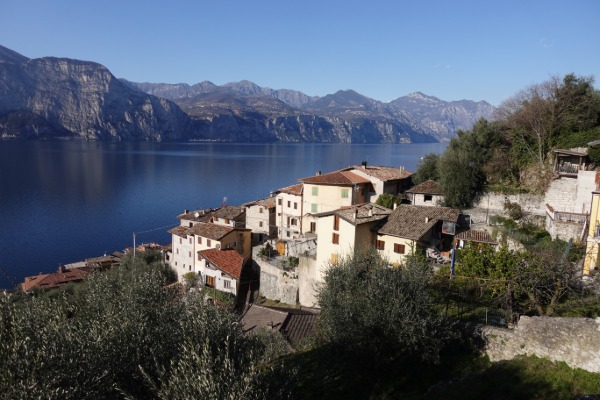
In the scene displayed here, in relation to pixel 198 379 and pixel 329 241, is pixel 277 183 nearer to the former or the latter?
pixel 329 241

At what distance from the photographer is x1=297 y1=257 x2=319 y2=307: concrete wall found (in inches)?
1079

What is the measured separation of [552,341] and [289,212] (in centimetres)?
3065

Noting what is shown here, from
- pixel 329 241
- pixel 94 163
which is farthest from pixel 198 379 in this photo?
pixel 94 163

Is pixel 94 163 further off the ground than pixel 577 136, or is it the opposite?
pixel 577 136

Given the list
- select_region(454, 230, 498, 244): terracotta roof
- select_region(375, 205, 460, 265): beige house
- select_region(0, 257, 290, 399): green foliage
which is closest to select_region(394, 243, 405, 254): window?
select_region(375, 205, 460, 265): beige house

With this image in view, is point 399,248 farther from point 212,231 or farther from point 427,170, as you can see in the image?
point 212,231

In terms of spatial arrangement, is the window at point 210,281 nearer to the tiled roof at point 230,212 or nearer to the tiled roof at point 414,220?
the tiled roof at point 230,212

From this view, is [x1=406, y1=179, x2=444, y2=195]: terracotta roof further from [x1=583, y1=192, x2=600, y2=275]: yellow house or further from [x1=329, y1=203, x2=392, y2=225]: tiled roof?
[x1=583, y1=192, x2=600, y2=275]: yellow house

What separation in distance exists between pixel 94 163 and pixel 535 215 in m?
150

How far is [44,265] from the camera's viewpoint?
5009cm

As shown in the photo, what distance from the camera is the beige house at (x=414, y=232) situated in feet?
83.2

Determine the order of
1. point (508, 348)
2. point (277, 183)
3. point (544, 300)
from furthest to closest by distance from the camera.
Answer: point (277, 183)
point (544, 300)
point (508, 348)

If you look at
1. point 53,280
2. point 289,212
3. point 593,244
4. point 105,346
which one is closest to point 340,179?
point 289,212

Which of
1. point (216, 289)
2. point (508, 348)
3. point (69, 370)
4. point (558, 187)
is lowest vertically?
point (216, 289)
